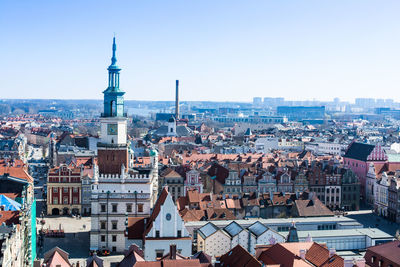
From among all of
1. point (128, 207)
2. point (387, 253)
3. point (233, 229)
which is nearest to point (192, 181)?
point (128, 207)

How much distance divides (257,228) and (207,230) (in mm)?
5291

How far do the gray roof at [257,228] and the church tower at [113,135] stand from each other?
15.5 metres

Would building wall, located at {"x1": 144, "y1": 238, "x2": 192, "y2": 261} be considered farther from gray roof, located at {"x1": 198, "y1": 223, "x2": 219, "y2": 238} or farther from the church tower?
the church tower

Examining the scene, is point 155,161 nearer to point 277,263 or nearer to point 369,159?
point 277,263

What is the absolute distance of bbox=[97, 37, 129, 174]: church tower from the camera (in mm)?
58812

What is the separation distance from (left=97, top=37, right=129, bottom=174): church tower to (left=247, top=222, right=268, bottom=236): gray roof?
1548cm

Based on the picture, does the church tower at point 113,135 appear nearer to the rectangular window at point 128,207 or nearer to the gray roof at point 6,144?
the rectangular window at point 128,207

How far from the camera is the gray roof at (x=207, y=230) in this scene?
53.6m

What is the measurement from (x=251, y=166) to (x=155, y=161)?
95.6 ft

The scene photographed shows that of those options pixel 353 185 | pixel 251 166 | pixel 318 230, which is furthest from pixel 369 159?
pixel 318 230

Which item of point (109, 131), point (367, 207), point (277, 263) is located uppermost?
point (109, 131)

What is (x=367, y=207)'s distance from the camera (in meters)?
89.2

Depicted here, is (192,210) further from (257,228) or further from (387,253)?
(387,253)

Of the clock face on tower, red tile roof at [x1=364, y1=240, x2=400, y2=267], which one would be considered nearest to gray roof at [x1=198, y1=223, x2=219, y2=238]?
the clock face on tower
